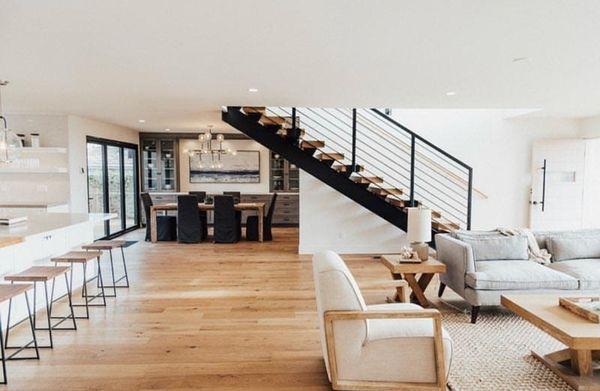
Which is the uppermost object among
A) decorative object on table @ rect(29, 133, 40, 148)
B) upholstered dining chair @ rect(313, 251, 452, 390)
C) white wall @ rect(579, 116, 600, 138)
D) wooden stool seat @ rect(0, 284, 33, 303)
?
white wall @ rect(579, 116, 600, 138)

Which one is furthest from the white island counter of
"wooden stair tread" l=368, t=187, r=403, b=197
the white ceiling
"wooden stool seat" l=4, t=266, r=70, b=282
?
"wooden stair tread" l=368, t=187, r=403, b=197

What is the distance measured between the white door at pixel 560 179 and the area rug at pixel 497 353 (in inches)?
153

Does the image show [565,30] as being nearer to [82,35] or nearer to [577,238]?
[577,238]

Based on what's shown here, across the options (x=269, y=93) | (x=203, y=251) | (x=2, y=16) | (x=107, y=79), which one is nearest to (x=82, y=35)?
(x=2, y=16)

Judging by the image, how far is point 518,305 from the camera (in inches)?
106

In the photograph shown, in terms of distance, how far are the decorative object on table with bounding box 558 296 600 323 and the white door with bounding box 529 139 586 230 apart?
4539mm

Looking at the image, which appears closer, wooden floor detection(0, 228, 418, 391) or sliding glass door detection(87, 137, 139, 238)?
wooden floor detection(0, 228, 418, 391)

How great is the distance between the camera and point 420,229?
3.82 meters

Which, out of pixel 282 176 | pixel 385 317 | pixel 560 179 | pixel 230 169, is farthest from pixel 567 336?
pixel 230 169

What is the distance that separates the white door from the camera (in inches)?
255

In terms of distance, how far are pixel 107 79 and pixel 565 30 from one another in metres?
4.24

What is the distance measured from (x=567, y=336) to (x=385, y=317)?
3.66ft

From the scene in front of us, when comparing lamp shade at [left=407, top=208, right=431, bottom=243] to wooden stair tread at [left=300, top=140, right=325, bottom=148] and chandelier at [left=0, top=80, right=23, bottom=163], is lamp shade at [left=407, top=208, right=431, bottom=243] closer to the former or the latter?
wooden stair tread at [left=300, top=140, right=325, bottom=148]

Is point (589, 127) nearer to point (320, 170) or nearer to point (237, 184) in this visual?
point (320, 170)
